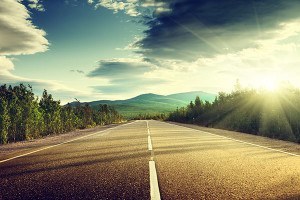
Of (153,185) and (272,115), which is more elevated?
(272,115)

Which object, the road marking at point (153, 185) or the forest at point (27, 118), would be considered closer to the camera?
the road marking at point (153, 185)

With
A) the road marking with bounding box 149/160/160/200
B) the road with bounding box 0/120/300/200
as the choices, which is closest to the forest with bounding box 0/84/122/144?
the road with bounding box 0/120/300/200

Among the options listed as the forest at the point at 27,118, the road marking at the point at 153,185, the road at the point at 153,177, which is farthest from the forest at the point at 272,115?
the forest at the point at 27,118

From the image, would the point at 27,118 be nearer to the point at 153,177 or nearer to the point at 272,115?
the point at 272,115

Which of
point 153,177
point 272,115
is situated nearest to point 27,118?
point 272,115

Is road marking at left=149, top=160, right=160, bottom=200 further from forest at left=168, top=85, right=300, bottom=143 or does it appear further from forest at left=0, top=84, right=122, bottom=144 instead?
forest at left=0, top=84, right=122, bottom=144

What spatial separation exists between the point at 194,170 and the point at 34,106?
68.4 feet

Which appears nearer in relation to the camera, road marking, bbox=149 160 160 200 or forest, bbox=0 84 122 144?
road marking, bbox=149 160 160 200

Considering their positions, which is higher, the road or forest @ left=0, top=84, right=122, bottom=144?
forest @ left=0, top=84, right=122, bottom=144

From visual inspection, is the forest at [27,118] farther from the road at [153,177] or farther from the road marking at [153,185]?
the road marking at [153,185]

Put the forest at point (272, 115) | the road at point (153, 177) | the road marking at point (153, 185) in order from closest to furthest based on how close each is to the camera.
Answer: the road marking at point (153, 185)
the road at point (153, 177)
the forest at point (272, 115)

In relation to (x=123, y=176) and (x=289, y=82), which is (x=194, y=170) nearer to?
(x=123, y=176)

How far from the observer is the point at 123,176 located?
6648 mm

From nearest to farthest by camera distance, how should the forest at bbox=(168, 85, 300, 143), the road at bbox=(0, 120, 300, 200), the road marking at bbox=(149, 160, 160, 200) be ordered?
the road marking at bbox=(149, 160, 160, 200)
the road at bbox=(0, 120, 300, 200)
the forest at bbox=(168, 85, 300, 143)
